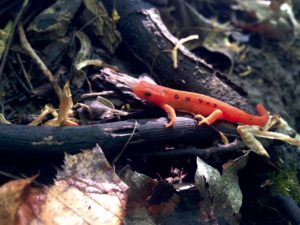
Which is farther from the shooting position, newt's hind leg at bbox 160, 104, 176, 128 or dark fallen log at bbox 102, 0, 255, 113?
dark fallen log at bbox 102, 0, 255, 113

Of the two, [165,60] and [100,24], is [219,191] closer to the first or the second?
[165,60]

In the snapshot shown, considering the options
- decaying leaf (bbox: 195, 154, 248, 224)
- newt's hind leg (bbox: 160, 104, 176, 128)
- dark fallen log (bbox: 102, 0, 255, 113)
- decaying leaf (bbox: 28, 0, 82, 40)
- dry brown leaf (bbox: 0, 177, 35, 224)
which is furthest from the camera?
dark fallen log (bbox: 102, 0, 255, 113)

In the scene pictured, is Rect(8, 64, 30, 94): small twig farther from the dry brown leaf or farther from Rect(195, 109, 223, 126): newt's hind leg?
Rect(195, 109, 223, 126): newt's hind leg

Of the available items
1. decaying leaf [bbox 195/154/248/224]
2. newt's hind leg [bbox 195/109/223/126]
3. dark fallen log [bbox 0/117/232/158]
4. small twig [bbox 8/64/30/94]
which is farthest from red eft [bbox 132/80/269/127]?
small twig [bbox 8/64/30/94]

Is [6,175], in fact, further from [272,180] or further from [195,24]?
[195,24]

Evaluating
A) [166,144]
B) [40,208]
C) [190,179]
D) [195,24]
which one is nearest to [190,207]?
[190,179]

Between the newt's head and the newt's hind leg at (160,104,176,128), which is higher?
the newt's head
